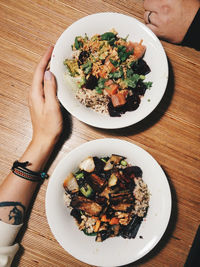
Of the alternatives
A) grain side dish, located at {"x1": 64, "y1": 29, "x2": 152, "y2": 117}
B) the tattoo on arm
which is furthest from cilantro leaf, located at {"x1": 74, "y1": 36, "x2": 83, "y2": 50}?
the tattoo on arm

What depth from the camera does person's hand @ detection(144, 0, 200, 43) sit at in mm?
1290

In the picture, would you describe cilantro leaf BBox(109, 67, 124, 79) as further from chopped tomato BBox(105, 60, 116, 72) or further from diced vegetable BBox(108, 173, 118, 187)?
diced vegetable BBox(108, 173, 118, 187)

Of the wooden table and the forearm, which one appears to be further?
the wooden table

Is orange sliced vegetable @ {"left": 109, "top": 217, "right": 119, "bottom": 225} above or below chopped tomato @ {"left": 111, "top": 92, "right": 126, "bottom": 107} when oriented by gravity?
below

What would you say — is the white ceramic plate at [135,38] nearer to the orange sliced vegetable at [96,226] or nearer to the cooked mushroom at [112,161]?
the cooked mushroom at [112,161]

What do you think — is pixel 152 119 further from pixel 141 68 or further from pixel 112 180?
pixel 112 180

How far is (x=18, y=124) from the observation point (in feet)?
4.23

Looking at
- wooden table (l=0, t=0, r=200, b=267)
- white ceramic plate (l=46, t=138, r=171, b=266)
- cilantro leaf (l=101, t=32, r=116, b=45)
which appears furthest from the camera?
wooden table (l=0, t=0, r=200, b=267)

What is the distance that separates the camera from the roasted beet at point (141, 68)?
3.88 feet

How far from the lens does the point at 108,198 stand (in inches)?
45.0

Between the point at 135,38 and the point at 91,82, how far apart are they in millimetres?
345

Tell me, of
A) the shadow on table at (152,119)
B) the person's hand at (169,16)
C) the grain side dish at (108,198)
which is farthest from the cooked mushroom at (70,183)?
the person's hand at (169,16)

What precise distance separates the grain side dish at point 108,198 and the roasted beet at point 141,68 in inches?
19.4

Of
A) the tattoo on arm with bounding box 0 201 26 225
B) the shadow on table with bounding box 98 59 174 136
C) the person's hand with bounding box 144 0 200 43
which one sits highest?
the person's hand with bounding box 144 0 200 43
